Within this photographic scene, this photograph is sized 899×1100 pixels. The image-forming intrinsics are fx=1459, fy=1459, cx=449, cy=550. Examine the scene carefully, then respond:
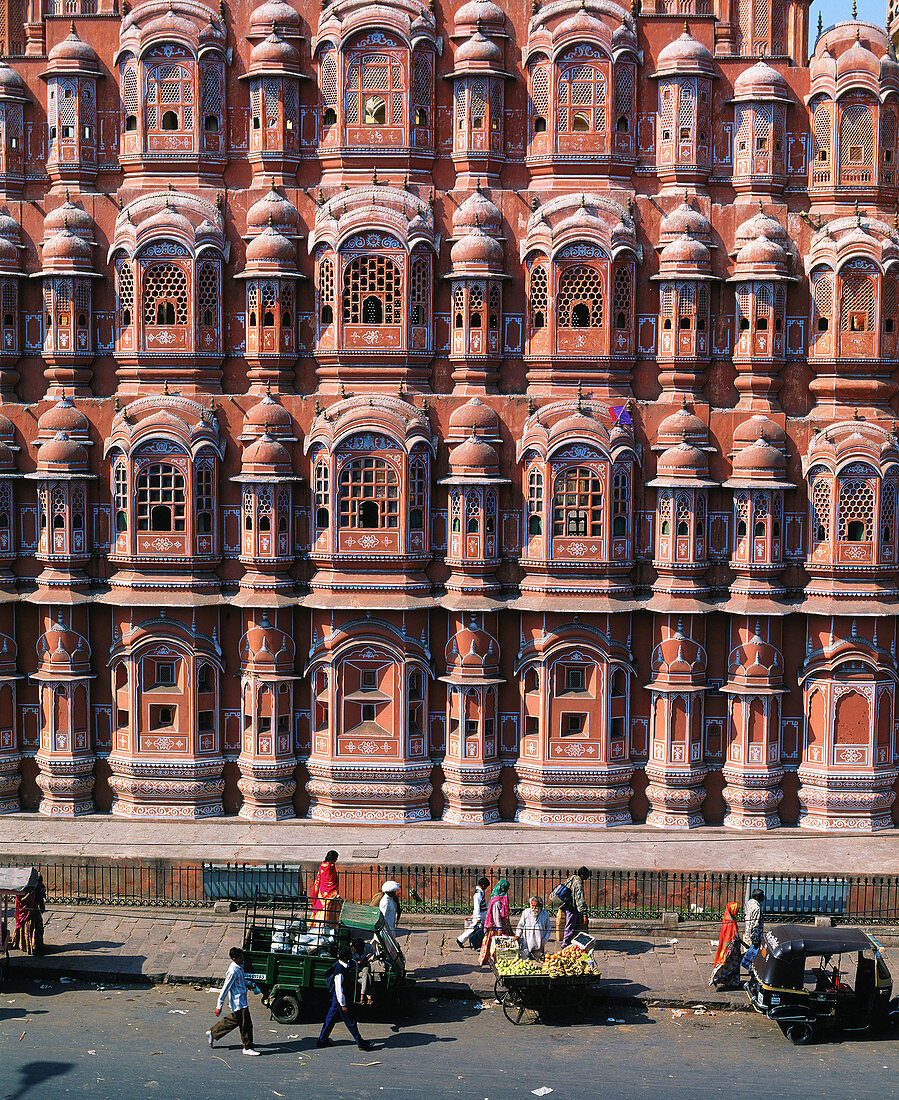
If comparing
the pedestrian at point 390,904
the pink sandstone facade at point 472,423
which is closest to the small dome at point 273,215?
the pink sandstone facade at point 472,423

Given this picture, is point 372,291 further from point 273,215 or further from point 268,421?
point 268,421

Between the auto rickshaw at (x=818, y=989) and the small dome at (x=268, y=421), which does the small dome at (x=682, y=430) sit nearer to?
the small dome at (x=268, y=421)

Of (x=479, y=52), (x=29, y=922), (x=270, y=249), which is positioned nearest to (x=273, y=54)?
(x=270, y=249)

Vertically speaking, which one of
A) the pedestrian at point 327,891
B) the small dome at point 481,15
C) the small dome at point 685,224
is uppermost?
the small dome at point 481,15

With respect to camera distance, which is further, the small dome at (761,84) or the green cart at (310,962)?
the small dome at (761,84)

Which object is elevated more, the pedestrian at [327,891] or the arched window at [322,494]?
the arched window at [322,494]

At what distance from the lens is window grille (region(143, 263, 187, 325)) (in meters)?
37.4

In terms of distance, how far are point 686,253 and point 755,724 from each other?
470 inches

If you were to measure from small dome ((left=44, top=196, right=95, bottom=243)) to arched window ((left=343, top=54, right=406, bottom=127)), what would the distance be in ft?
24.0

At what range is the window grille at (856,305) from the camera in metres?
36.6

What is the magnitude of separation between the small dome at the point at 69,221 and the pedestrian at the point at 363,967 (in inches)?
808

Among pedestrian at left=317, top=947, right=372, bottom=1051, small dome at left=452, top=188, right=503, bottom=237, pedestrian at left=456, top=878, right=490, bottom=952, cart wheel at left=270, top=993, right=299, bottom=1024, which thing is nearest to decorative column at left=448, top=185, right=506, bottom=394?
small dome at left=452, top=188, right=503, bottom=237

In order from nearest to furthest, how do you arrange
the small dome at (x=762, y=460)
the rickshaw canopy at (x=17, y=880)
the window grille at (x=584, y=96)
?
the rickshaw canopy at (x=17, y=880), the small dome at (x=762, y=460), the window grille at (x=584, y=96)

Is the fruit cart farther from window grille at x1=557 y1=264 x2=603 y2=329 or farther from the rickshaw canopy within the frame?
window grille at x1=557 y1=264 x2=603 y2=329
